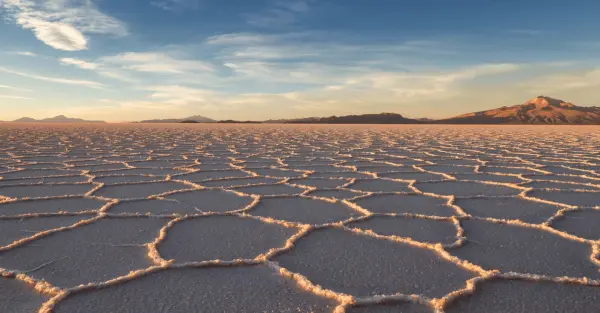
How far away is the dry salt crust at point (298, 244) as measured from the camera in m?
1.08

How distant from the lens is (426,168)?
3.61 m

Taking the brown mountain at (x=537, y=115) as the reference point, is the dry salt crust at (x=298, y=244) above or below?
above

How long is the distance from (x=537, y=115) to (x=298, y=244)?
5562 centimetres

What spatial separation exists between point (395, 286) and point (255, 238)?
22.9 inches

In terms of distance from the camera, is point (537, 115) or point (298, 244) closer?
point (298, 244)

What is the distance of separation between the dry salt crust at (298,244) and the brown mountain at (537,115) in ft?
154

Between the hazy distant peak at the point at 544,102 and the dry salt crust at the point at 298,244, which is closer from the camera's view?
the dry salt crust at the point at 298,244

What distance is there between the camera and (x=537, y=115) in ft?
166

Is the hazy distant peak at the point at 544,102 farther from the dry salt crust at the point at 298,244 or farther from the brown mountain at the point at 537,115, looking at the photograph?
the dry salt crust at the point at 298,244

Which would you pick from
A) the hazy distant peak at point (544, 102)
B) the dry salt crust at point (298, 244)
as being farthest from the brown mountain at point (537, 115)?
the dry salt crust at point (298, 244)

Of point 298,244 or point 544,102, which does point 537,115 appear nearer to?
point 544,102

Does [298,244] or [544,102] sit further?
[544,102]

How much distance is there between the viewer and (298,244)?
151 cm

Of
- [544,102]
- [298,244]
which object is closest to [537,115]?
[544,102]
